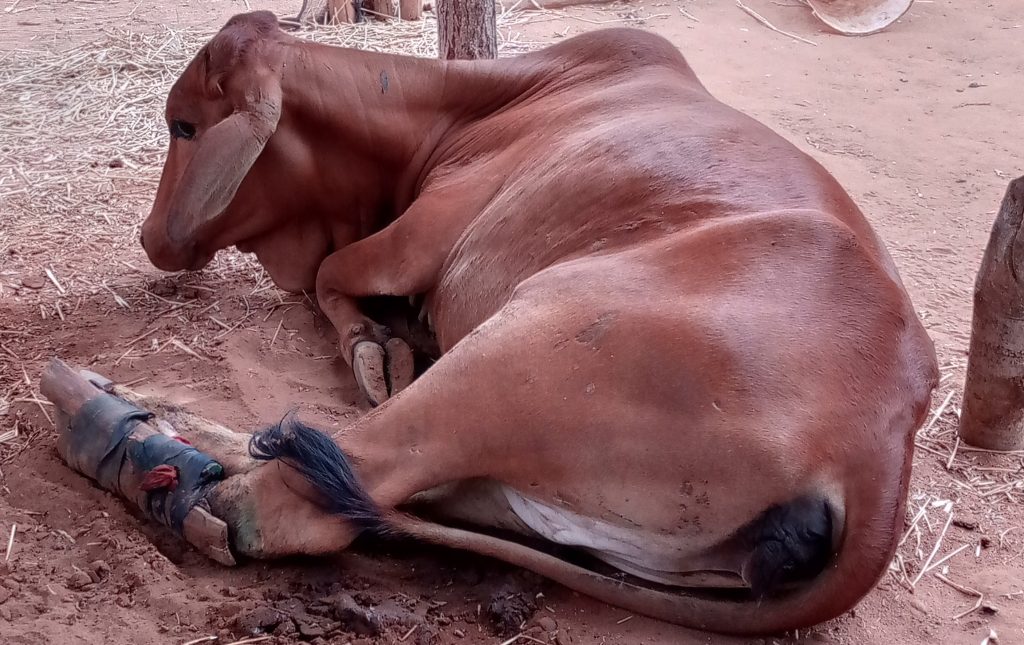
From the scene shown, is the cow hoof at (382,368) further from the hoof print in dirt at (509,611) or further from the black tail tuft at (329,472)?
the hoof print in dirt at (509,611)

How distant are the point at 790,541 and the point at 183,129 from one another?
9.53 ft

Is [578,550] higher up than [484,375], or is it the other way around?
[484,375]

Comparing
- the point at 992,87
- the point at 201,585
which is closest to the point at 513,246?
the point at 201,585

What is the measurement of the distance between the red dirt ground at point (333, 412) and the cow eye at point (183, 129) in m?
0.66

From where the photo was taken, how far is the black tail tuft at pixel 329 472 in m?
2.48

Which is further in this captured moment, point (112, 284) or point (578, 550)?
point (112, 284)

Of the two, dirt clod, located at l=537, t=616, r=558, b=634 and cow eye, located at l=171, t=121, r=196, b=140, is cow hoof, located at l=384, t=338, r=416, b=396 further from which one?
dirt clod, located at l=537, t=616, r=558, b=634

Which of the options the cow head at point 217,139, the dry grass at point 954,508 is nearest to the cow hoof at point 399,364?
the cow head at point 217,139

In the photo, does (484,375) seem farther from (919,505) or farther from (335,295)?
(335,295)

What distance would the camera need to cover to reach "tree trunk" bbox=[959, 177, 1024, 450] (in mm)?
3018

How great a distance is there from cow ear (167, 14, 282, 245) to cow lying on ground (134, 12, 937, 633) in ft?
0.08

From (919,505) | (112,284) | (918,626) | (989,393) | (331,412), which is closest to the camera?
(918,626)

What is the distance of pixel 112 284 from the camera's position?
427 cm

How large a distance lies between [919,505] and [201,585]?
6.60 ft
